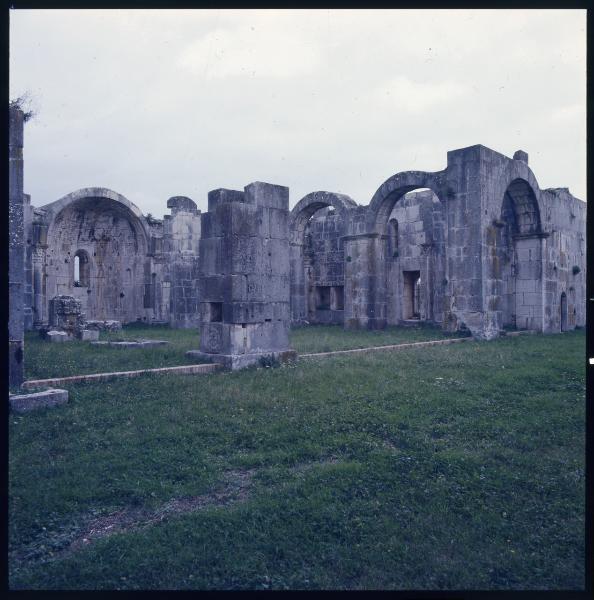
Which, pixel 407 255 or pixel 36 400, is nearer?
pixel 36 400

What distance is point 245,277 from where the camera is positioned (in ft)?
31.4

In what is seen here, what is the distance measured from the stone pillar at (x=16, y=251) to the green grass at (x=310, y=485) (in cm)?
92

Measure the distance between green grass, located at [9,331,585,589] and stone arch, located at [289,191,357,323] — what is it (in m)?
13.7

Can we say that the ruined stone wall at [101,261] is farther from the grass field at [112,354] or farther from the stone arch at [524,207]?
the stone arch at [524,207]

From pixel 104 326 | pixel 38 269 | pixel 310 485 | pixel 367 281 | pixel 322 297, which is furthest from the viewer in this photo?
pixel 322 297

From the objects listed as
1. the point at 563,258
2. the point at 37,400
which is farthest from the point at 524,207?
the point at 37,400

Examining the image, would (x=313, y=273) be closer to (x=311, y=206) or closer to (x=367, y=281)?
(x=311, y=206)

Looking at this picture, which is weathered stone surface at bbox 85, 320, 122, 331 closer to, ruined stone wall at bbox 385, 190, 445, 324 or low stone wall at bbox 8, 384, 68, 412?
ruined stone wall at bbox 385, 190, 445, 324

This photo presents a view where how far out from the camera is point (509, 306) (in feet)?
63.8

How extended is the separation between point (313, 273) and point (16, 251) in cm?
1765

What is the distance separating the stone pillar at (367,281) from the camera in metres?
17.7

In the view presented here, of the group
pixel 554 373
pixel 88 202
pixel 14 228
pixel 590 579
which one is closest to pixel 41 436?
pixel 14 228

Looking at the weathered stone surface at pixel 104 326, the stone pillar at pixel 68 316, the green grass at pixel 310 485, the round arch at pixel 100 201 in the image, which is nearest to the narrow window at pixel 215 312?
the green grass at pixel 310 485

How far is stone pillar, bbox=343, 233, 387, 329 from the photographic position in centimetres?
1769
